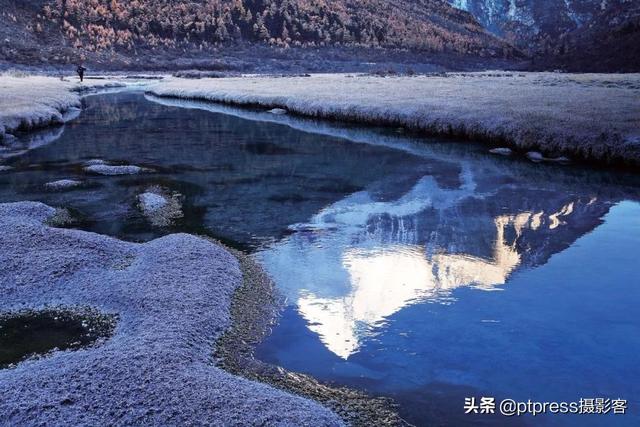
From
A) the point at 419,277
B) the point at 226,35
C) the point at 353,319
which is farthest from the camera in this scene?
the point at 226,35

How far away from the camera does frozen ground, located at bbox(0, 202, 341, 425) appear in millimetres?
6750

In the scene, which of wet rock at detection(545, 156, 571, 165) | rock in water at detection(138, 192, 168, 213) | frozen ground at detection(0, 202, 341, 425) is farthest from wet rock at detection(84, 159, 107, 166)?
wet rock at detection(545, 156, 571, 165)

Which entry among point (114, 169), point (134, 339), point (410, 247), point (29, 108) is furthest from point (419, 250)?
point (29, 108)

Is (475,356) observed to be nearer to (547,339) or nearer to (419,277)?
(547,339)

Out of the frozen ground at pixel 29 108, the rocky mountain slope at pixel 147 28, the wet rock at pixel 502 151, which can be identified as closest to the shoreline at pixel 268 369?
the wet rock at pixel 502 151

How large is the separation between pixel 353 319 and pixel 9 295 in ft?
20.6

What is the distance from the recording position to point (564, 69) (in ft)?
484

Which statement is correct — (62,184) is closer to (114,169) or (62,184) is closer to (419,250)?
(114,169)

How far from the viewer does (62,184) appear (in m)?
21.0

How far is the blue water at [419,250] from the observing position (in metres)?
8.55

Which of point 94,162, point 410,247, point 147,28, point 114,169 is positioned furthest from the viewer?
point 147,28

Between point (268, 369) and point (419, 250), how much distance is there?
684cm

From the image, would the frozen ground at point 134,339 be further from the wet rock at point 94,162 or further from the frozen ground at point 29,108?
the frozen ground at point 29,108

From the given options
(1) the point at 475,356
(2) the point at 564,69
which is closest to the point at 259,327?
(1) the point at 475,356
